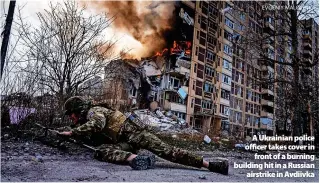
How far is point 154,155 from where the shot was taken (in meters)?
3.11

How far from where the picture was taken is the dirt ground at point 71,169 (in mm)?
2693

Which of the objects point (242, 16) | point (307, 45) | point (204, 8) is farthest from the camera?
point (307, 45)

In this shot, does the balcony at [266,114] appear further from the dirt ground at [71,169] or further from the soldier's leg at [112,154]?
the soldier's leg at [112,154]

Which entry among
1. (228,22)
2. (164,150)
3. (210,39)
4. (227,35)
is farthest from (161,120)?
(228,22)

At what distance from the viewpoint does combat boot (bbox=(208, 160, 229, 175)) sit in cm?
313

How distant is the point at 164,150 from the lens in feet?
10.3

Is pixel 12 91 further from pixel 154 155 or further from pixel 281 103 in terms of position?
pixel 281 103

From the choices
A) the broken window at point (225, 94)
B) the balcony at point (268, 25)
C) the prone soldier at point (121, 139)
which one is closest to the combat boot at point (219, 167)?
the prone soldier at point (121, 139)

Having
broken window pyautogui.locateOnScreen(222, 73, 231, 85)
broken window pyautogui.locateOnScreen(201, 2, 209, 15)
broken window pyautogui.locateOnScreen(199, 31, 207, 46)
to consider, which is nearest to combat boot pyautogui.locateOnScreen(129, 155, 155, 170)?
broken window pyautogui.locateOnScreen(222, 73, 231, 85)

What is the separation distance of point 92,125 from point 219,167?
4.04ft

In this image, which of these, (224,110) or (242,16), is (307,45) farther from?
(224,110)

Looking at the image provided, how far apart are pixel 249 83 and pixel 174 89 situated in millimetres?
1076
